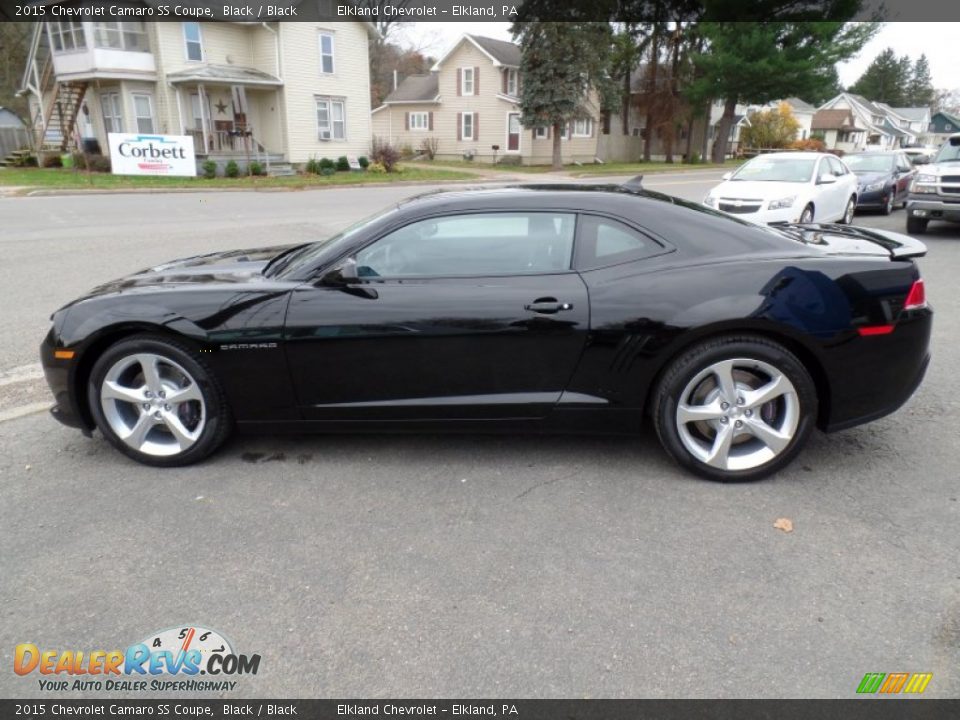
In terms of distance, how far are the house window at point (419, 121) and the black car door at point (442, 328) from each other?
42392 millimetres

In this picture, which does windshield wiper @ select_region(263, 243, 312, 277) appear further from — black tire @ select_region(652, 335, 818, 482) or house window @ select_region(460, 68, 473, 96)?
house window @ select_region(460, 68, 473, 96)

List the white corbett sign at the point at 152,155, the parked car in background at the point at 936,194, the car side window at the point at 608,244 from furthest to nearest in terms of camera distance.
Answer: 1. the white corbett sign at the point at 152,155
2. the parked car in background at the point at 936,194
3. the car side window at the point at 608,244

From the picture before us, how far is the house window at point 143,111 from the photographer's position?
90.5 ft

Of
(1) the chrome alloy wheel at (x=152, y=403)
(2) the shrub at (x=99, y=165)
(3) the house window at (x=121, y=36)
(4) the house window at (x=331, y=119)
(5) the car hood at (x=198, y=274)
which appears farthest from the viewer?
(4) the house window at (x=331, y=119)

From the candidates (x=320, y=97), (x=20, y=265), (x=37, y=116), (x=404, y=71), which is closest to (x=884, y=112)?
(x=404, y=71)

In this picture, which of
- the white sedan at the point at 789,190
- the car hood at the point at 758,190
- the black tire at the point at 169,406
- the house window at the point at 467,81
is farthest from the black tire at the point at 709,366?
the house window at the point at 467,81

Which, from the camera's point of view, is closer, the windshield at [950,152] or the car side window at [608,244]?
the car side window at [608,244]

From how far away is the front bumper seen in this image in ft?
38.4

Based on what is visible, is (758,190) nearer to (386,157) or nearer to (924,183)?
(924,183)

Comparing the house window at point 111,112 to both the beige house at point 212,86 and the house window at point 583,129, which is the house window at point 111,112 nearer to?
the beige house at point 212,86

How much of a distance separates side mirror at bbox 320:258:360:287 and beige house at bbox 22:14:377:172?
86.2 feet

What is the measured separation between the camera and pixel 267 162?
27891mm

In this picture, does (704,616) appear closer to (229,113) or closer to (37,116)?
(229,113)

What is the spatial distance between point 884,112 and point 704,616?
10347cm
